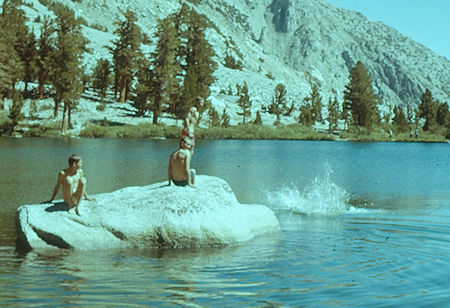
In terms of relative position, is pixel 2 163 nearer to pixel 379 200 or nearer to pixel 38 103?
pixel 379 200

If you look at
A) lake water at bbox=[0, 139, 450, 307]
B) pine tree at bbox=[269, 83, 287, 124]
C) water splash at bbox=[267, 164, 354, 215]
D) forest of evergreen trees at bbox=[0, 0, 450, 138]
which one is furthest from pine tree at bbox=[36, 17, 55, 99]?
water splash at bbox=[267, 164, 354, 215]

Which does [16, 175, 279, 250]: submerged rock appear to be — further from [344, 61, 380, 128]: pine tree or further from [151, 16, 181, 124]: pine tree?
[344, 61, 380, 128]: pine tree

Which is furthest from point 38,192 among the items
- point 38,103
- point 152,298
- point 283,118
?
point 283,118

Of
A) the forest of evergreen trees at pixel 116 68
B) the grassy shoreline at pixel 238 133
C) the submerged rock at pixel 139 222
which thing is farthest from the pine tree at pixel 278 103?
the submerged rock at pixel 139 222

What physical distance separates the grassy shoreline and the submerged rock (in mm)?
48122

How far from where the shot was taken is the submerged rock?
1053 cm

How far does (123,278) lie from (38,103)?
63.6 metres

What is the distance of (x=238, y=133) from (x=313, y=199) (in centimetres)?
5730

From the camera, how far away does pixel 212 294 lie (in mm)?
7578

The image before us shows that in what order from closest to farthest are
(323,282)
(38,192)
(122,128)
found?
(323,282) < (38,192) < (122,128)

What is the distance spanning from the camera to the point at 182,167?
12117 millimetres

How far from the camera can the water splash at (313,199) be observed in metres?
16.8

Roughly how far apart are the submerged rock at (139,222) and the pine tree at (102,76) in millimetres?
65414

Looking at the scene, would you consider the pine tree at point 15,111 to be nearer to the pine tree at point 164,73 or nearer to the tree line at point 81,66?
the tree line at point 81,66
